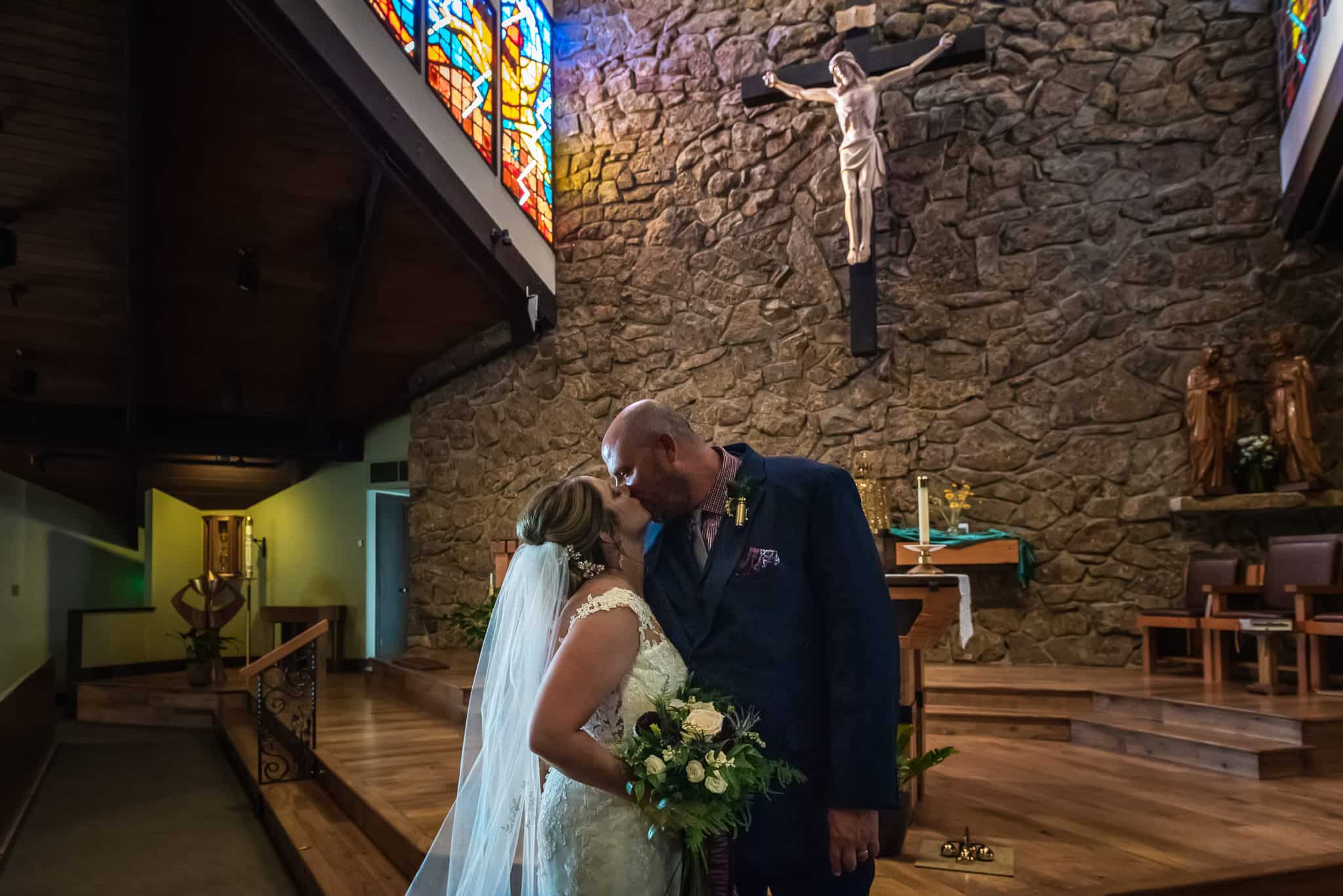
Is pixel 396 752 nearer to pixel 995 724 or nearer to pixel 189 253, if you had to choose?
pixel 995 724

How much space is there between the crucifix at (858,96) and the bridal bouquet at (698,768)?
18.7ft

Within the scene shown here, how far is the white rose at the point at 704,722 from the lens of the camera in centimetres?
154

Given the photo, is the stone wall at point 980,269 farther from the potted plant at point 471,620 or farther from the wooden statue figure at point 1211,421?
the potted plant at point 471,620

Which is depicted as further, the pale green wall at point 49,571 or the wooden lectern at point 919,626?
the pale green wall at point 49,571

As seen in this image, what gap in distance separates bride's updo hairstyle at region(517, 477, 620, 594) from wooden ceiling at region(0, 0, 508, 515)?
166 inches

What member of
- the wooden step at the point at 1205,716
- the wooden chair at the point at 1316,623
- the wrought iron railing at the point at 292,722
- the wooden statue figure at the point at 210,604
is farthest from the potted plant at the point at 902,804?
the wooden statue figure at the point at 210,604

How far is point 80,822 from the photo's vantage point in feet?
17.6

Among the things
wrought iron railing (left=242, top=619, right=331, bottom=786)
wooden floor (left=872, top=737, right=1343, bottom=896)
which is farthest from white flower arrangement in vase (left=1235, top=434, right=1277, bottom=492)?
wrought iron railing (left=242, top=619, right=331, bottom=786)

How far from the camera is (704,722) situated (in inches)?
60.8

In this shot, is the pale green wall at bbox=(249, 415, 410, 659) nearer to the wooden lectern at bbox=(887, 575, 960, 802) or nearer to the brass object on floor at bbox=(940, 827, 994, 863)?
the wooden lectern at bbox=(887, 575, 960, 802)

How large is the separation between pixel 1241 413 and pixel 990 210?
2061 millimetres

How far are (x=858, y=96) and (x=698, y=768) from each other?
601cm

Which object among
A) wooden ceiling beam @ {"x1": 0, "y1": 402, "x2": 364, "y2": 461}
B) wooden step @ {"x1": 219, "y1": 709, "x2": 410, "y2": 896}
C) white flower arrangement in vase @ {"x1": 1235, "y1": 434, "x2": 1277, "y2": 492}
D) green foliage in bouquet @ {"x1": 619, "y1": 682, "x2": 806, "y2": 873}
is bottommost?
wooden step @ {"x1": 219, "y1": 709, "x2": 410, "y2": 896}

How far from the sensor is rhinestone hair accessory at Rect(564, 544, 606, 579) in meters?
1.74
